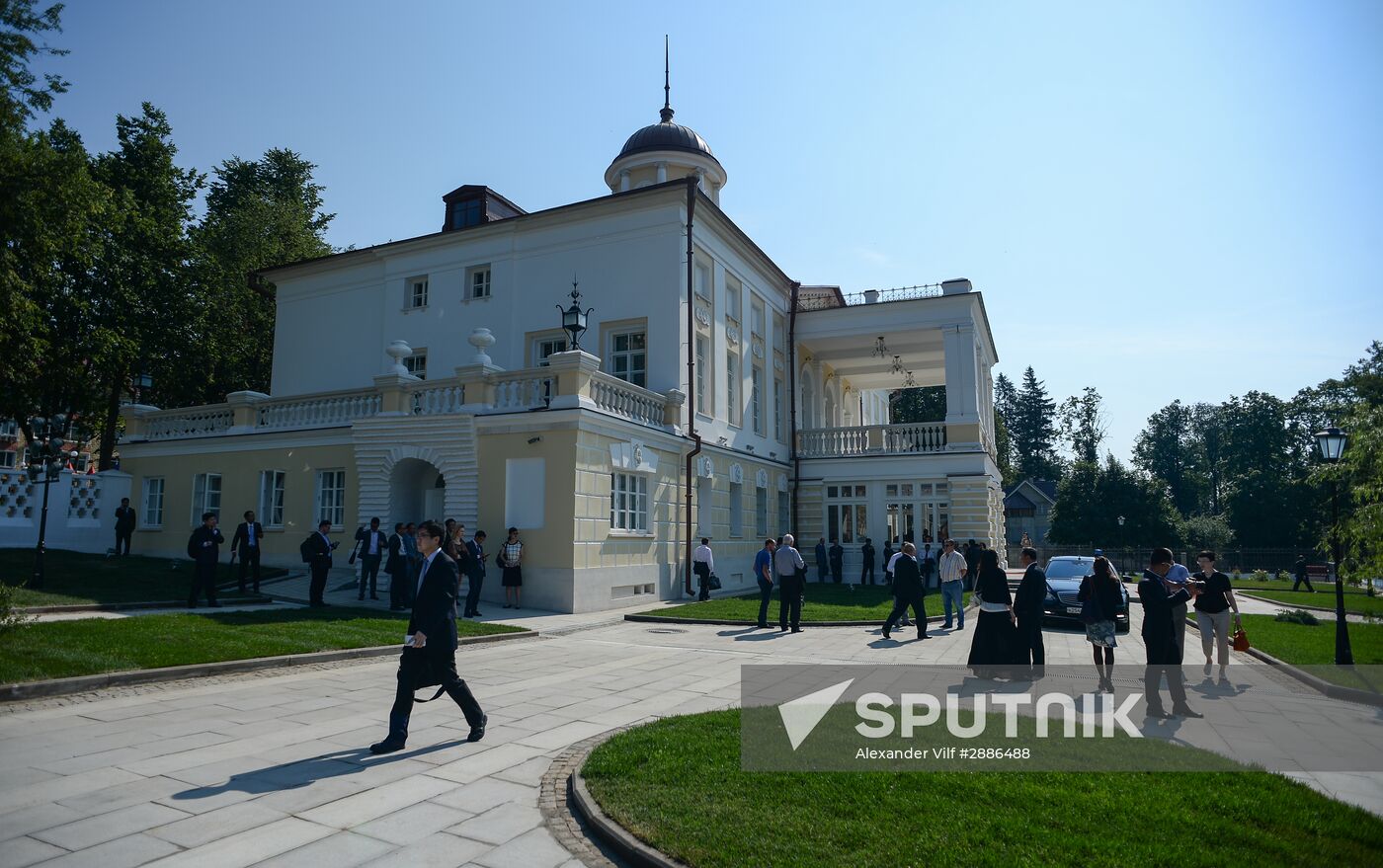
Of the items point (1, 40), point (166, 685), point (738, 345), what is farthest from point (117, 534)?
point (738, 345)

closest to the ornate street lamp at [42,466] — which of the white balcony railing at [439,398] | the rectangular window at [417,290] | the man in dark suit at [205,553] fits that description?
the man in dark suit at [205,553]

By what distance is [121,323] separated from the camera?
28250mm

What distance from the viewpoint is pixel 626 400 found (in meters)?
→ 20.4

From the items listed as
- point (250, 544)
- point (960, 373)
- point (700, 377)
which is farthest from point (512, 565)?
point (960, 373)

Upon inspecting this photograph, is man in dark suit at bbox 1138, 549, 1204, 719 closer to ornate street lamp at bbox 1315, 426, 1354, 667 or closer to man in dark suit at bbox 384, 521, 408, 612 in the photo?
ornate street lamp at bbox 1315, 426, 1354, 667

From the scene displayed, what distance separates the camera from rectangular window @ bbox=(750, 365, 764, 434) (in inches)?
1135

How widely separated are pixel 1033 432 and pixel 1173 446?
16.3m

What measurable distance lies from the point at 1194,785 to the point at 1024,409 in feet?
349

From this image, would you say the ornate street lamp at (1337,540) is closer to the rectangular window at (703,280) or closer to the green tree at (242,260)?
the rectangular window at (703,280)

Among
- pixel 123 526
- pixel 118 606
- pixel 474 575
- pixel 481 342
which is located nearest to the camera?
pixel 118 606

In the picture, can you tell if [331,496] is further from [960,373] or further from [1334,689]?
[960,373]

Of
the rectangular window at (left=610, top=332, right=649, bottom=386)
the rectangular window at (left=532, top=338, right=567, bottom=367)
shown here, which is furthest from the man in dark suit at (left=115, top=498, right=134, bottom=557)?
the rectangular window at (left=610, top=332, right=649, bottom=386)

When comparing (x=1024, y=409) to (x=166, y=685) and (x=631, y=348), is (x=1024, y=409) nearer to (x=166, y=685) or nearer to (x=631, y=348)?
(x=631, y=348)

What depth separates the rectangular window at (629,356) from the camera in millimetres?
24094
